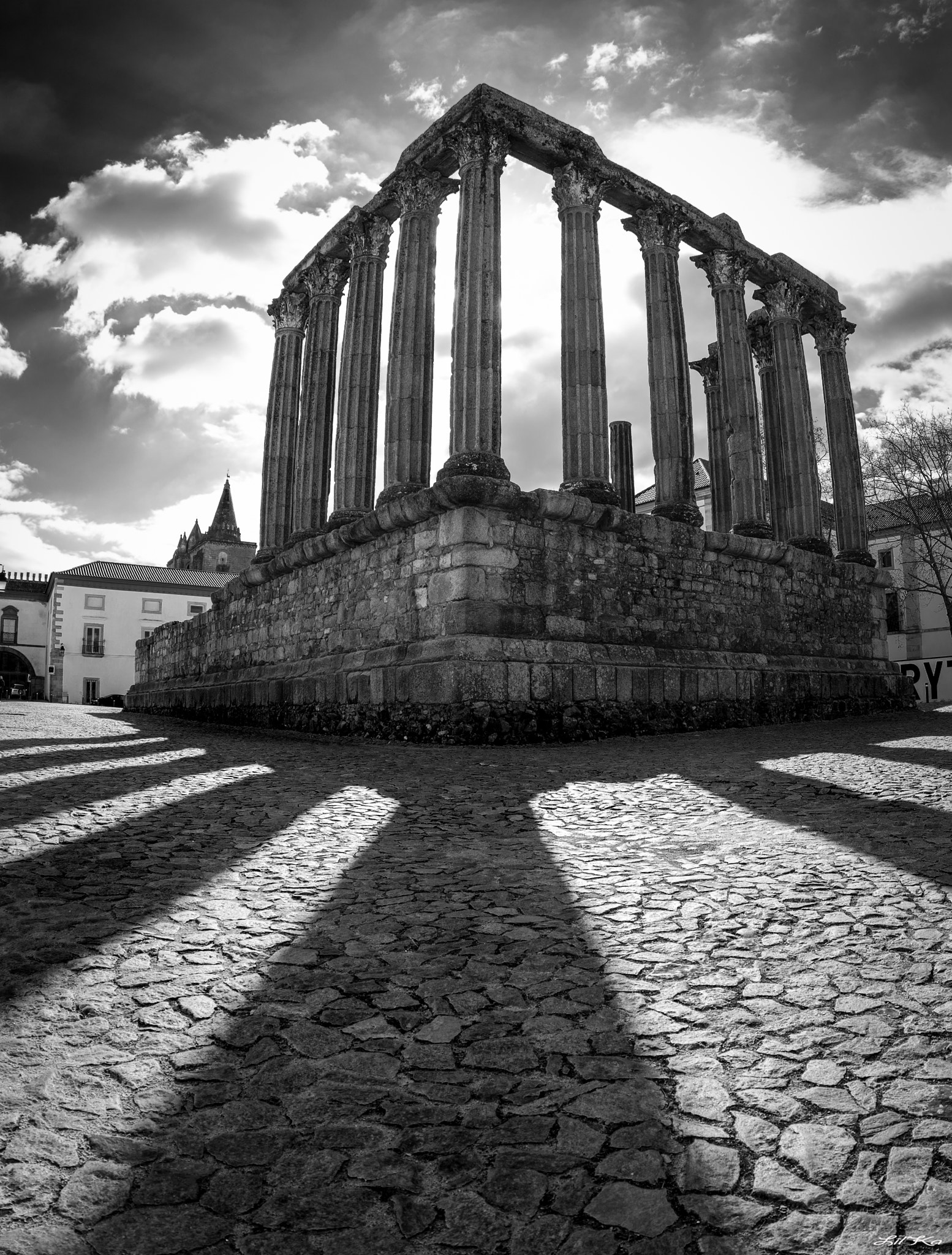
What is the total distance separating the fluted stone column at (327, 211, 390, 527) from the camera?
525 inches

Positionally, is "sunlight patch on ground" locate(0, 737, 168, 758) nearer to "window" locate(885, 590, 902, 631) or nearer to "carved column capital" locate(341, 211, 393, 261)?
"carved column capital" locate(341, 211, 393, 261)

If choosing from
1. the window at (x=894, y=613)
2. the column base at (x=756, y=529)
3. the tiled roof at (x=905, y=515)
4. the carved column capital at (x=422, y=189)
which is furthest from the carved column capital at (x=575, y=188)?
the window at (x=894, y=613)

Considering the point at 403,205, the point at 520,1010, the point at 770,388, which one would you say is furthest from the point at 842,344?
the point at 520,1010

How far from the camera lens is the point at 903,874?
131 inches

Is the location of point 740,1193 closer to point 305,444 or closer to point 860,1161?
point 860,1161

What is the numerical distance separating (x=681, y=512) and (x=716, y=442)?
672cm

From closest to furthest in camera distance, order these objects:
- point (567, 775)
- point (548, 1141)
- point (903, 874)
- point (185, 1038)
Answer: point (548, 1141) → point (185, 1038) → point (903, 874) → point (567, 775)

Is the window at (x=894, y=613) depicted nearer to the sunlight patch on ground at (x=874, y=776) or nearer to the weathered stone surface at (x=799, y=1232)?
the sunlight patch on ground at (x=874, y=776)

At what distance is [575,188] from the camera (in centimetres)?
1225

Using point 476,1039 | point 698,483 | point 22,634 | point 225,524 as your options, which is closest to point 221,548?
point 225,524

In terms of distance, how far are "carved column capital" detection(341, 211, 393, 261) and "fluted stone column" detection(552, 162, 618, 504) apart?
133 inches

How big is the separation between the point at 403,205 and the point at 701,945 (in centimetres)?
1279

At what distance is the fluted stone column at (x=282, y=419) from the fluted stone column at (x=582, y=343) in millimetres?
7291

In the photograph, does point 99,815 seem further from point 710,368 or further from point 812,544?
point 710,368
